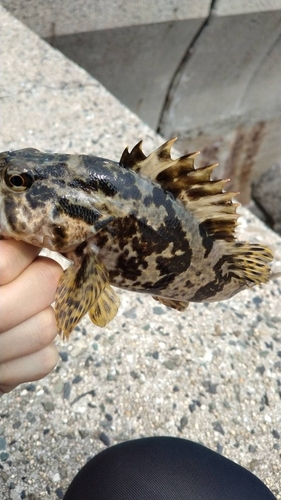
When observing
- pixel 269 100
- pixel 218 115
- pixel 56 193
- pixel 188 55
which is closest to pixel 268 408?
pixel 56 193

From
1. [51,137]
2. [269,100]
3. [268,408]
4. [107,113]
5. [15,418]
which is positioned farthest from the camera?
[269,100]

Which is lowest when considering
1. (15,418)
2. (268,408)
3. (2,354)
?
(268,408)

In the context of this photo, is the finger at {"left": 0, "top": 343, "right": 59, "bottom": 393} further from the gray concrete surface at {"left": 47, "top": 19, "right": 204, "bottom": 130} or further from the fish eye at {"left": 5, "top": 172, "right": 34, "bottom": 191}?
the gray concrete surface at {"left": 47, "top": 19, "right": 204, "bottom": 130}

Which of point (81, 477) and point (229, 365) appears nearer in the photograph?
point (81, 477)

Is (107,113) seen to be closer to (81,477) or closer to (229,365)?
(229,365)

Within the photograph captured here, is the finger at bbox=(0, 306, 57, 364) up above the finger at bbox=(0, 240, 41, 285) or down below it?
below

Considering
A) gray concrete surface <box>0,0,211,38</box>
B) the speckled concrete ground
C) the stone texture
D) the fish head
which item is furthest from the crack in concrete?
the fish head

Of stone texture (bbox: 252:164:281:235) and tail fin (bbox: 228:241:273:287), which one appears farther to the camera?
stone texture (bbox: 252:164:281:235)
